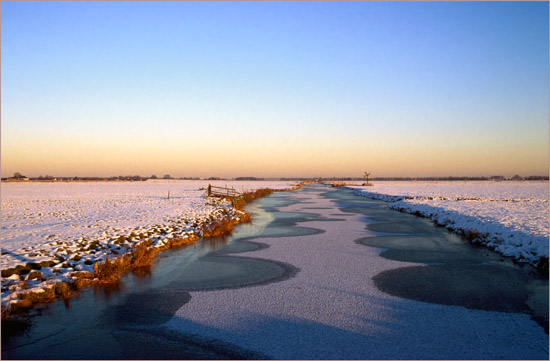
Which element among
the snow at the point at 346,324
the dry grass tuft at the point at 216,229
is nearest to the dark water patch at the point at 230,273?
the snow at the point at 346,324

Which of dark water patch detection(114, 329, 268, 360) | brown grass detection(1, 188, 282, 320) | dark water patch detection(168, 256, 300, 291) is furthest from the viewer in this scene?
dark water patch detection(168, 256, 300, 291)

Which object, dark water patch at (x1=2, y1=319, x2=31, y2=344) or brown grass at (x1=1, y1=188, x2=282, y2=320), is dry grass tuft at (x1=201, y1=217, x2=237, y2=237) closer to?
brown grass at (x1=1, y1=188, x2=282, y2=320)

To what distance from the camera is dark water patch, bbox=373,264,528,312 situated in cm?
673

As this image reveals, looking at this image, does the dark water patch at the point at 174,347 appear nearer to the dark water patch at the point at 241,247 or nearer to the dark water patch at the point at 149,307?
the dark water patch at the point at 149,307

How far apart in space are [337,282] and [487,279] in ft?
13.5

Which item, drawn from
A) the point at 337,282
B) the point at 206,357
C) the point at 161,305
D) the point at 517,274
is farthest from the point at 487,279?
the point at 161,305

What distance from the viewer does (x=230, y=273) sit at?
29.6 ft

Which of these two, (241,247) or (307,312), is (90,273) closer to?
(241,247)

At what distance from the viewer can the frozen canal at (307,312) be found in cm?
481

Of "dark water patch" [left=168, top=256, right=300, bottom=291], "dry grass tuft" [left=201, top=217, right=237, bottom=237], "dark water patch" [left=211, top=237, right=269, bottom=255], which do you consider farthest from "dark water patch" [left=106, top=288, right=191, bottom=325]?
"dry grass tuft" [left=201, top=217, right=237, bottom=237]

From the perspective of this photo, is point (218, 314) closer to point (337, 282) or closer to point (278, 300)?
point (278, 300)

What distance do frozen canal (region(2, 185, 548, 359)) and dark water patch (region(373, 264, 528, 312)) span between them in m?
0.03

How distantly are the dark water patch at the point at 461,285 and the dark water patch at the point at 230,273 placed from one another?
2760 millimetres

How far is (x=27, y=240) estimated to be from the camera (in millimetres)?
10680
